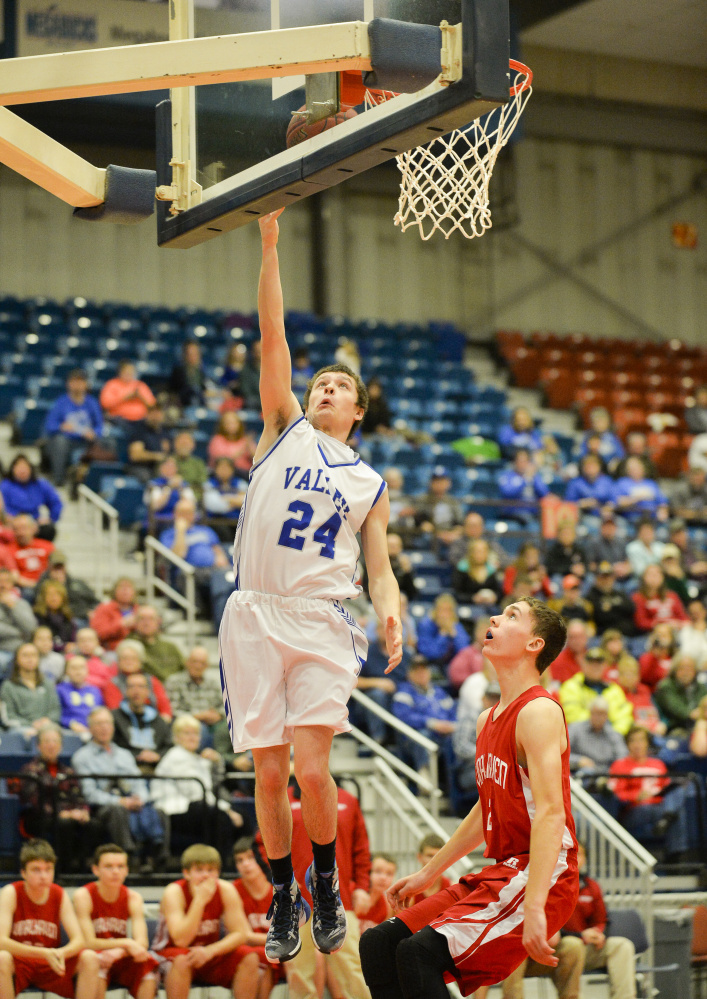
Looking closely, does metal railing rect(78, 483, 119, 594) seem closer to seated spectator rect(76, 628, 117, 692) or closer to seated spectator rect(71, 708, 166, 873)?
seated spectator rect(76, 628, 117, 692)

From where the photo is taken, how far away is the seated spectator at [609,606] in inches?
499

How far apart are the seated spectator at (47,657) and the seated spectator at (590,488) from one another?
7.30m

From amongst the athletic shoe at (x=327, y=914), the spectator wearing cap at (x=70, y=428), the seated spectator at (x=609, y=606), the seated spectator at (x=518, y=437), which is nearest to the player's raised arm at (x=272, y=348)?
the athletic shoe at (x=327, y=914)

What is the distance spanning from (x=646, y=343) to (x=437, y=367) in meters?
4.65

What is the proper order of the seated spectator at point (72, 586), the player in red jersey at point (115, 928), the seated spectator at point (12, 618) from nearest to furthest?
the player in red jersey at point (115, 928), the seated spectator at point (12, 618), the seated spectator at point (72, 586)

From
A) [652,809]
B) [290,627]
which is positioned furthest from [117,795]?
[290,627]

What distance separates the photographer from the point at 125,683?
9711 mm

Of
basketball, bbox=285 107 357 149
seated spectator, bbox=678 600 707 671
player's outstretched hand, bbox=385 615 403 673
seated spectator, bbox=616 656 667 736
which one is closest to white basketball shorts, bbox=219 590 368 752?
player's outstretched hand, bbox=385 615 403 673

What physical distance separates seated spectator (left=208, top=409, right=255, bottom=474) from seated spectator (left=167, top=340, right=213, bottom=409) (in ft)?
4.90

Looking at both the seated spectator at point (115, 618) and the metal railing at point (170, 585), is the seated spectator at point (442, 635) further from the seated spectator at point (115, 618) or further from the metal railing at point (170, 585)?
the seated spectator at point (115, 618)

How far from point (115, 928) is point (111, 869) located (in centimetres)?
34

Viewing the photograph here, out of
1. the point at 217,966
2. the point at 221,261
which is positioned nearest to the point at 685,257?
the point at 221,261

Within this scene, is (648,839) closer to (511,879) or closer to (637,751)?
(637,751)

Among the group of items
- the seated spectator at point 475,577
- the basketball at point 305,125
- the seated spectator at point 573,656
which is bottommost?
the seated spectator at point 573,656
